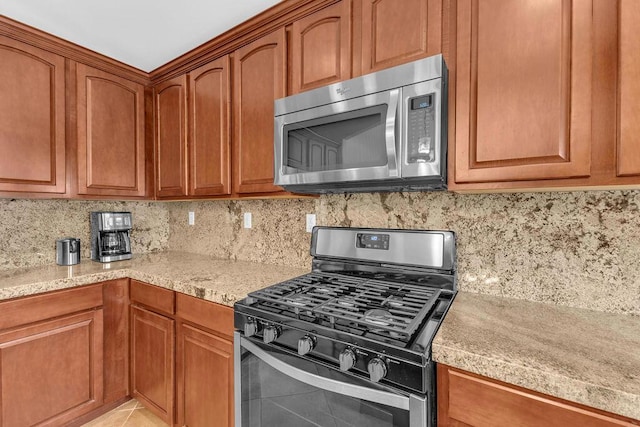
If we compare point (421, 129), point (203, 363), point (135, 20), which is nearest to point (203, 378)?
point (203, 363)

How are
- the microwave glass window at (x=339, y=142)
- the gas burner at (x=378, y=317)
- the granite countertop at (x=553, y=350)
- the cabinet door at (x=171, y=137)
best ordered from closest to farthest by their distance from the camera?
the granite countertop at (x=553, y=350) < the gas burner at (x=378, y=317) < the microwave glass window at (x=339, y=142) < the cabinet door at (x=171, y=137)

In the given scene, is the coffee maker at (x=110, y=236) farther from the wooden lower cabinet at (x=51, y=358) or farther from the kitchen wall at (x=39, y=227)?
the wooden lower cabinet at (x=51, y=358)

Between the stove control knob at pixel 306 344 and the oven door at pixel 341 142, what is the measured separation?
2.11ft

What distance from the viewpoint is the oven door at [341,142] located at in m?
1.20

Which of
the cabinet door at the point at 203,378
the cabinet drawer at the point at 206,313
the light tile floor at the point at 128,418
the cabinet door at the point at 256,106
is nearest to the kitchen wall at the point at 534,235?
the cabinet door at the point at 256,106

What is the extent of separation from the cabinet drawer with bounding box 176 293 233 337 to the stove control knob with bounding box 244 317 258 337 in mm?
191

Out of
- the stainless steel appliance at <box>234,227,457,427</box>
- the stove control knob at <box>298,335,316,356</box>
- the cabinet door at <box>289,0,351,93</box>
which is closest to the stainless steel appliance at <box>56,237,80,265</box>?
the stainless steel appliance at <box>234,227,457,427</box>

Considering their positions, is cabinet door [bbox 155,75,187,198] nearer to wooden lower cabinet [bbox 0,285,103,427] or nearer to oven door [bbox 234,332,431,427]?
wooden lower cabinet [bbox 0,285,103,427]

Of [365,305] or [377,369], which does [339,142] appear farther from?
[377,369]

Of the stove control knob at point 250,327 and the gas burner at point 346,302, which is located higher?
the gas burner at point 346,302

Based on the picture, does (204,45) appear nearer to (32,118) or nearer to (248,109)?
(248,109)

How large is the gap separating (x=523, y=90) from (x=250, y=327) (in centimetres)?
128

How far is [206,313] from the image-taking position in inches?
57.8

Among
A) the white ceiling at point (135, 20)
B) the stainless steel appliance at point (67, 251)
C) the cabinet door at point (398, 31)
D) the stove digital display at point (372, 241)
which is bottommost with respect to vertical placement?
the stainless steel appliance at point (67, 251)
